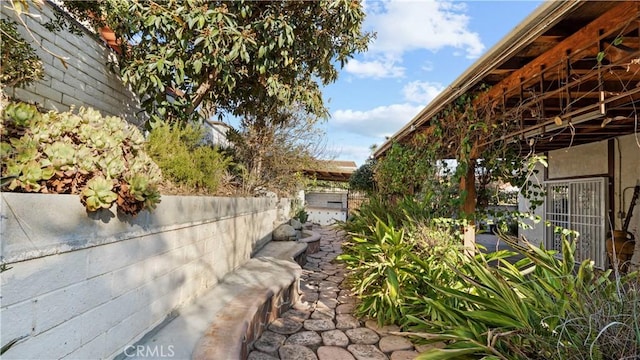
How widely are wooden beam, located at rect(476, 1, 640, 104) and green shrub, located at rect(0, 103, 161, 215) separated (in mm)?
3108

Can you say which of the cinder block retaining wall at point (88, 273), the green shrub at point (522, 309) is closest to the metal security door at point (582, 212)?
the green shrub at point (522, 309)

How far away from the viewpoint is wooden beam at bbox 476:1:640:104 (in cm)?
211

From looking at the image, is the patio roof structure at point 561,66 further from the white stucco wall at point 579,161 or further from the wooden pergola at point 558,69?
the white stucco wall at point 579,161

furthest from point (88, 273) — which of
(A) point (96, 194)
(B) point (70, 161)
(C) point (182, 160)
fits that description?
(C) point (182, 160)

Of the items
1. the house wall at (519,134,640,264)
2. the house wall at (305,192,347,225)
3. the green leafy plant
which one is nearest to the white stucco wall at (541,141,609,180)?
the house wall at (519,134,640,264)

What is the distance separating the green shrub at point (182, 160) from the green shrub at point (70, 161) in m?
1.15

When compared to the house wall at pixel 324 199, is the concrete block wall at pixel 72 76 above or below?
above

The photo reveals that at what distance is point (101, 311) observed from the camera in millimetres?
1884

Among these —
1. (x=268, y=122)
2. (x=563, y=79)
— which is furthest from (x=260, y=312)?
(x=268, y=122)

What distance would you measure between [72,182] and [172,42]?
2.79 m

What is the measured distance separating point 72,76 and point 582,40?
5.05 meters

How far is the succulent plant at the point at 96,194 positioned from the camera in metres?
1.73

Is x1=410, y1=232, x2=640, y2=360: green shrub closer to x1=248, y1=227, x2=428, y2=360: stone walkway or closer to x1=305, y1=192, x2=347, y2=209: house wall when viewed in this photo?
x1=248, y1=227, x2=428, y2=360: stone walkway

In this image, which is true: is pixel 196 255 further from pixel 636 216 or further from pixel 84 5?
pixel 636 216
